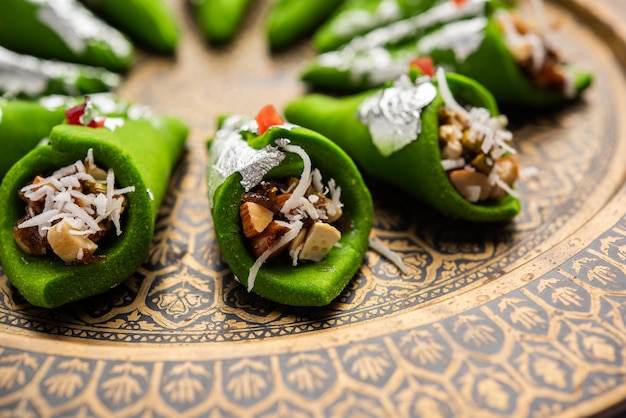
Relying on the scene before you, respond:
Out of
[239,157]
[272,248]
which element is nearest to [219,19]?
[239,157]

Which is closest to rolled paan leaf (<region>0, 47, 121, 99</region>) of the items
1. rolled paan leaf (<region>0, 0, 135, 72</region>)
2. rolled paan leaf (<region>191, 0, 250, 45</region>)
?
rolled paan leaf (<region>0, 0, 135, 72</region>)

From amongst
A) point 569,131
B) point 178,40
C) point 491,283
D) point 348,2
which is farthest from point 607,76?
point 178,40

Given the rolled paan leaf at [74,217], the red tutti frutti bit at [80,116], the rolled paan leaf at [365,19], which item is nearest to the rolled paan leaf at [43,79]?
the red tutti frutti bit at [80,116]

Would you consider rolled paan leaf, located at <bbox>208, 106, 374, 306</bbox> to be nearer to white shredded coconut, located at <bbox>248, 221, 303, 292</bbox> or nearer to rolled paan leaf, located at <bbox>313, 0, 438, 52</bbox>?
white shredded coconut, located at <bbox>248, 221, 303, 292</bbox>

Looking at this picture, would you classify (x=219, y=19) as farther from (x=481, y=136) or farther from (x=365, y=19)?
(x=481, y=136)

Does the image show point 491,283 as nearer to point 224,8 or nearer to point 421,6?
point 421,6

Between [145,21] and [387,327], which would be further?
[145,21]

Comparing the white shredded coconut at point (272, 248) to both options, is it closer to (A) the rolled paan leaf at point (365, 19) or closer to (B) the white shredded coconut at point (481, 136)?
(B) the white shredded coconut at point (481, 136)
